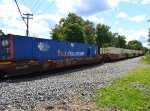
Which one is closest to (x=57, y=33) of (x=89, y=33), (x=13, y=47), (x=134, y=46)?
(x=89, y=33)

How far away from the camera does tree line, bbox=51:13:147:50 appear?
237 feet

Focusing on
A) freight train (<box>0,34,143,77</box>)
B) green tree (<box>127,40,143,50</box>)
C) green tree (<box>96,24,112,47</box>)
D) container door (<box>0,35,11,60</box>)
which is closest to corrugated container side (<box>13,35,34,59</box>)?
freight train (<box>0,34,143,77</box>)

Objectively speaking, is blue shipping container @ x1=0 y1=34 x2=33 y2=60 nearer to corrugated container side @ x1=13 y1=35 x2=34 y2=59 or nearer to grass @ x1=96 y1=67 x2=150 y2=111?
corrugated container side @ x1=13 y1=35 x2=34 y2=59

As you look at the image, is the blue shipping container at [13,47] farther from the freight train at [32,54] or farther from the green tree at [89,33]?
the green tree at [89,33]

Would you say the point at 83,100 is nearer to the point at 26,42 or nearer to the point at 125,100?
the point at 125,100

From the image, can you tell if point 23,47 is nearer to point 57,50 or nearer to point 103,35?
point 57,50

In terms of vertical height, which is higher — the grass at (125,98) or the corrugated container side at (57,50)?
the corrugated container side at (57,50)

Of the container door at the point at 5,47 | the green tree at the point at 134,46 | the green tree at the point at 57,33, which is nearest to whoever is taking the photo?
the container door at the point at 5,47

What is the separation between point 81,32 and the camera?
7294 centimetres

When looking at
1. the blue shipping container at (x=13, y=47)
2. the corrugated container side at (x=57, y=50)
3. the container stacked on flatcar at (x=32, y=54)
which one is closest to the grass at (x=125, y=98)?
the container stacked on flatcar at (x=32, y=54)

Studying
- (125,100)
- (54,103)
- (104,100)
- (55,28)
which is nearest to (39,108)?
(54,103)

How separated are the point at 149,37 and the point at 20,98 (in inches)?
2377

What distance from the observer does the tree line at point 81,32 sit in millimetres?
72250

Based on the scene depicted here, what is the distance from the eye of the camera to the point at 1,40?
2145 cm
